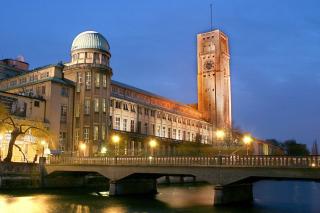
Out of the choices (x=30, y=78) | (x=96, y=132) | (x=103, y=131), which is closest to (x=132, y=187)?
(x=96, y=132)

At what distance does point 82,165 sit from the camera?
198 ft

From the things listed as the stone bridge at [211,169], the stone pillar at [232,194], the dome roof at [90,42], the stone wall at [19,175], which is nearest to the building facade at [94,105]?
the dome roof at [90,42]

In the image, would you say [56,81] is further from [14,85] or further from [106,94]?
[14,85]

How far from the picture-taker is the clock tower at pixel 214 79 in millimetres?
151125

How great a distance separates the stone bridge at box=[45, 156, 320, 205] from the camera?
3966 cm

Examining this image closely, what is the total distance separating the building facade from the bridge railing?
5.66m

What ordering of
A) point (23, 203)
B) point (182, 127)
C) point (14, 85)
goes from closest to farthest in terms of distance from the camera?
point (23, 203) → point (14, 85) → point (182, 127)

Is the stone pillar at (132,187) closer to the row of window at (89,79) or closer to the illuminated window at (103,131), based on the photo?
the illuminated window at (103,131)

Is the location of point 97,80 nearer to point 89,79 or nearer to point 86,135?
point 89,79

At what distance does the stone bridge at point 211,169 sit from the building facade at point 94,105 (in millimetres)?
5795

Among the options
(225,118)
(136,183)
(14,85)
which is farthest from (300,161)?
(225,118)

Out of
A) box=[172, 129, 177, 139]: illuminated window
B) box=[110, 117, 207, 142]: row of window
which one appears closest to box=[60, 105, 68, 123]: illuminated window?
box=[110, 117, 207, 142]: row of window

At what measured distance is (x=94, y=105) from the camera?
271 feet

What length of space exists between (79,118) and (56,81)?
8732 millimetres
